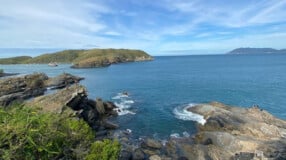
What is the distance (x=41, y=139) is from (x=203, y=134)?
1095 inches

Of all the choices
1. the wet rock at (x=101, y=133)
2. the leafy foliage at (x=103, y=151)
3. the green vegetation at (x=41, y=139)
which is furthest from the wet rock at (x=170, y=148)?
the green vegetation at (x=41, y=139)

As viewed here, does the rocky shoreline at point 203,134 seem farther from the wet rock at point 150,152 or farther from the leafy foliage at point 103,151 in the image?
the leafy foliage at point 103,151

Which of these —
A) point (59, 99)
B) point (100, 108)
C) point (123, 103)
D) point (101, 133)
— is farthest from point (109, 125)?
point (123, 103)

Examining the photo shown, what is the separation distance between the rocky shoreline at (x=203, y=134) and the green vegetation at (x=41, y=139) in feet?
44.2

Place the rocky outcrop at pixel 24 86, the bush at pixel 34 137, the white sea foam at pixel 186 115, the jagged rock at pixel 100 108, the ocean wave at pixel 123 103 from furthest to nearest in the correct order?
the rocky outcrop at pixel 24 86
the ocean wave at pixel 123 103
the jagged rock at pixel 100 108
the white sea foam at pixel 186 115
the bush at pixel 34 137

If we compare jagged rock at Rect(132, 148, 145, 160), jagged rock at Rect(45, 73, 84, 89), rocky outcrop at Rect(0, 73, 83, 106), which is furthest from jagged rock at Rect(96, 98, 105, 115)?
jagged rock at Rect(45, 73, 84, 89)

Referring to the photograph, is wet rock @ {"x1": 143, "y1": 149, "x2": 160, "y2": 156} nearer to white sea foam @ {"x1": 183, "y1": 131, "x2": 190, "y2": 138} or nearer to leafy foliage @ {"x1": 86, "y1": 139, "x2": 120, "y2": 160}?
white sea foam @ {"x1": 183, "y1": 131, "x2": 190, "y2": 138}

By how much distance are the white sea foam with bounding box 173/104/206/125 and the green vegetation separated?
1189 inches

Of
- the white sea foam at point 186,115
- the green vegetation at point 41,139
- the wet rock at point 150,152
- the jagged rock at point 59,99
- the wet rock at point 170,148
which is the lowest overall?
the wet rock at point 150,152

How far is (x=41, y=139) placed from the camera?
50.5 feet

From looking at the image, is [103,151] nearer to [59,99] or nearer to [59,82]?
[59,99]

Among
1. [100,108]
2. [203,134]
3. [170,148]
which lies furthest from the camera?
[100,108]

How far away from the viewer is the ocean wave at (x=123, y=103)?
189 feet

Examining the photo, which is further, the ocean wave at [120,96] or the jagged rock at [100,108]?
the ocean wave at [120,96]
